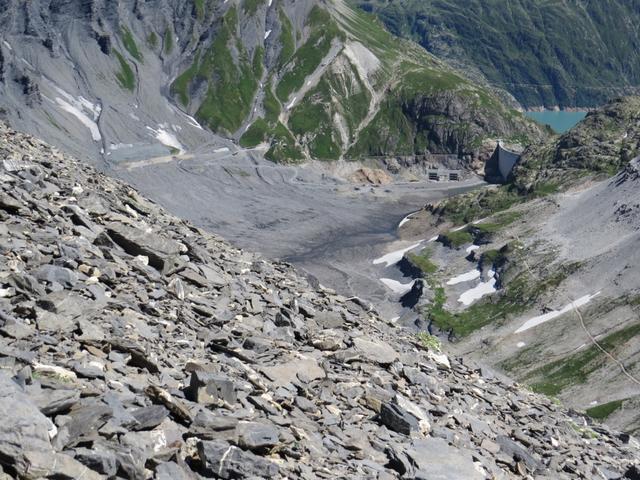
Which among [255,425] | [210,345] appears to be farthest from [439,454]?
[210,345]

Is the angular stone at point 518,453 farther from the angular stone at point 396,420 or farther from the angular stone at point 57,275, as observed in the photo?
the angular stone at point 57,275

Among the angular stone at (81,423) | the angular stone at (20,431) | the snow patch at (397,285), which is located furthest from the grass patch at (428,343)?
the snow patch at (397,285)

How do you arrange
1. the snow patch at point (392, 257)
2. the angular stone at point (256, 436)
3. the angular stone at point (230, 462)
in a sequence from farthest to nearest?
1. the snow patch at point (392, 257)
2. the angular stone at point (256, 436)
3. the angular stone at point (230, 462)

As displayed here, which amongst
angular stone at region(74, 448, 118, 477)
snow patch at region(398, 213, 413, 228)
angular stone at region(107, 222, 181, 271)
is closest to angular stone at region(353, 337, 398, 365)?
angular stone at region(107, 222, 181, 271)

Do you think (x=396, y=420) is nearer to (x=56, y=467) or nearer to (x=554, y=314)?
(x=56, y=467)

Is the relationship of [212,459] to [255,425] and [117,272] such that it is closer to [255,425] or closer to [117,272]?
[255,425]

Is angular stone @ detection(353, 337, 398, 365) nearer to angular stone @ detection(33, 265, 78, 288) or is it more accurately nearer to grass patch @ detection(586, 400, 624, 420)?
angular stone @ detection(33, 265, 78, 288)
